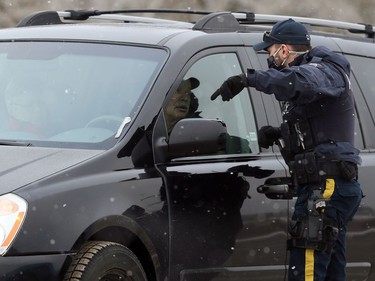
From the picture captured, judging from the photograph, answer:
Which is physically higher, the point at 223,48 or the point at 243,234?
the point at 223,48

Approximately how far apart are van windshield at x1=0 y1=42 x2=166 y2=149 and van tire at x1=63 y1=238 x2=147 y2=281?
1.87 feet

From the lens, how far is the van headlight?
604 centimetres

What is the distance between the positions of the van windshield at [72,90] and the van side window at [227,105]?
0.31 meters

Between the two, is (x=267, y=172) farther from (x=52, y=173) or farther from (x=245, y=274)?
(x=52, y=173)

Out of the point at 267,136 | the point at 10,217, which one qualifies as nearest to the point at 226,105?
the point at 267,136

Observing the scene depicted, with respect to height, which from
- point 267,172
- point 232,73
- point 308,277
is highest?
point 232,73

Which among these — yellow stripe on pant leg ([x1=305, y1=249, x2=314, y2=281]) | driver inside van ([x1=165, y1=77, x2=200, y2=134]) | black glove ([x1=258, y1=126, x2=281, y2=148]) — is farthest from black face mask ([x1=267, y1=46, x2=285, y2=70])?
yellow stripe on pant leg ([x1=305, y1=249, x2=314, y2=281])

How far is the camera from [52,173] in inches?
249

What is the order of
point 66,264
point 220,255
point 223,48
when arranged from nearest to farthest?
1. point 66,264
2. point 220,255
3. point 223,48

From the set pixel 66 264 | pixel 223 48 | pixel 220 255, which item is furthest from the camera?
pixel 223 48

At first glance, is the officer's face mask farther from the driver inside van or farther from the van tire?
the van tire

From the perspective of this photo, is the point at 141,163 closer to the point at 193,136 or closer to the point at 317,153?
the point at 193,136

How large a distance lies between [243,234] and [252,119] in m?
0.71

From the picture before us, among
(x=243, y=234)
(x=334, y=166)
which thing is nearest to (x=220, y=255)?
(x=243, y=234)
